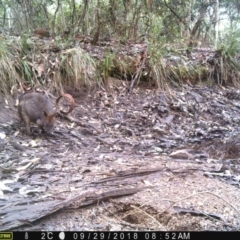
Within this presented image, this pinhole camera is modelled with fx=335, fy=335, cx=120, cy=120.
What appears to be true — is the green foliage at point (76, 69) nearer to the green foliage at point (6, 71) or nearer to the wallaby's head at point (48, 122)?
the green foliage at point (6, 71)

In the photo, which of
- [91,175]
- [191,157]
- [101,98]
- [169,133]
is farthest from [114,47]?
[91,175]

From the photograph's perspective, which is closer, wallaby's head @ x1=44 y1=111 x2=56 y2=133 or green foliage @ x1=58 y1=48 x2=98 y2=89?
wallaby's head @ x1=44 y1=111 x2=56 y2=133

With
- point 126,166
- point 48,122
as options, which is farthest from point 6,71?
point 126,166

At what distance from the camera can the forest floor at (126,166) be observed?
8.43 feet

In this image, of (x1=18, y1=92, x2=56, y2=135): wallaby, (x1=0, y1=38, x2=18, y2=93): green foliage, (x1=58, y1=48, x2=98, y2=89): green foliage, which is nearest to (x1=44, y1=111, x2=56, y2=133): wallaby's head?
(x1=18, y1=92, x2=56, y2=135): wallaby

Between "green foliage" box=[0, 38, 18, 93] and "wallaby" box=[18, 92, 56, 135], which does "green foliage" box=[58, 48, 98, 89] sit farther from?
"wallaby" box=[18, 92, 56, 135]

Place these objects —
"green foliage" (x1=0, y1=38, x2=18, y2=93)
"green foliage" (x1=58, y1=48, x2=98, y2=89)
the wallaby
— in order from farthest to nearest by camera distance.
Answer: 1. "green foliage" (x1=58, y1=48, x2=98, y2=89)
2. "green foliage" (x1=0, y1=38, x2=18, y2=93)
3. the wallaby

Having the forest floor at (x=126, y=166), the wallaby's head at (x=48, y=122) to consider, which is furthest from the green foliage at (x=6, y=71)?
the wallaby's head at (x=48, y=122)

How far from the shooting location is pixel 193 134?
5.49m

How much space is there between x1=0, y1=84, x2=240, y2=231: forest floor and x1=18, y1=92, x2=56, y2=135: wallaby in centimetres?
16

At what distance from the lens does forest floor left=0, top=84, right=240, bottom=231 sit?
2.57 metres

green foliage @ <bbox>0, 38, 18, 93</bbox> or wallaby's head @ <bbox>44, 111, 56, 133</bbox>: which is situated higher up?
green foliage @ <bbox>0, 38, 18, 93</bbox>

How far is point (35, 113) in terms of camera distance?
496 cm

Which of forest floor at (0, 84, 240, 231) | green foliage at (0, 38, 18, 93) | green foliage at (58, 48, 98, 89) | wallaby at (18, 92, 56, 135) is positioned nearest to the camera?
forest floor at (0, 84, 240, 231)
